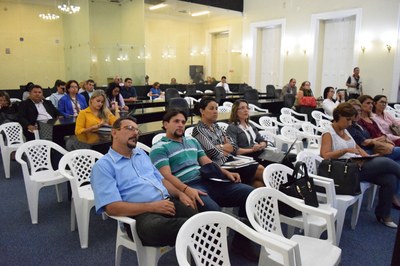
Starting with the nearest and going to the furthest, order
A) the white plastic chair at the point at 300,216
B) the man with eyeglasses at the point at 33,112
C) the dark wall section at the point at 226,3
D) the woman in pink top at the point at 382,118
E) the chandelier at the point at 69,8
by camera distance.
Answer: the white plastic chair at the point at 300,216 → the woman in pink top at the point at 382,118 → the man with eyeglasses at the point at 33,112 → the chandelier at the point at 69,8 → the dark wall section at the point at 226,3

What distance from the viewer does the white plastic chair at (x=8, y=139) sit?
14.3 ft

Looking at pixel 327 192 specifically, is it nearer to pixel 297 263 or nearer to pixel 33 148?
pixel 297 263

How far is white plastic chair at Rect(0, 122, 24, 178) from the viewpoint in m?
4.37

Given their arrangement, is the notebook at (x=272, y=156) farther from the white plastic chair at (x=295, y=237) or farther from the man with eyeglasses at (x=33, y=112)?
the man with eyeglasses at (x=33, y=112)

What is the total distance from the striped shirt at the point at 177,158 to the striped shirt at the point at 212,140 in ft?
1.00

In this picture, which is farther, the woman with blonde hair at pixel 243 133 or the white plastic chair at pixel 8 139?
the white plastic chair at pixel 8 139

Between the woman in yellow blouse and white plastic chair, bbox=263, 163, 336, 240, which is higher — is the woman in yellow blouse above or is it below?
above

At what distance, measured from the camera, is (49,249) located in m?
2.55

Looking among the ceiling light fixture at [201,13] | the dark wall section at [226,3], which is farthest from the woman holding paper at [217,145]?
the ceiling light fixture at [201,13]

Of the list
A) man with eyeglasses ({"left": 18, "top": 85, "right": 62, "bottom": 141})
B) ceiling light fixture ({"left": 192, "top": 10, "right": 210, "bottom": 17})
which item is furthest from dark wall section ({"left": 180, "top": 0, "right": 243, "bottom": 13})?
man with eyeglasses ({"left": 18, "top": 85, "right": 62, "bottom": 141})

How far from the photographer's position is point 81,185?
9.55 ft

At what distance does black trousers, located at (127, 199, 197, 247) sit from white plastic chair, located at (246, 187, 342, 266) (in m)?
0.41

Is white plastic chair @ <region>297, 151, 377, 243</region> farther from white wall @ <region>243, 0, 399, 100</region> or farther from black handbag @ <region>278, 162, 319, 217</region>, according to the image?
white wall @ <region>243, 0, 399, 100</region>

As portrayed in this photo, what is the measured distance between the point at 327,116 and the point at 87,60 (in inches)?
298
